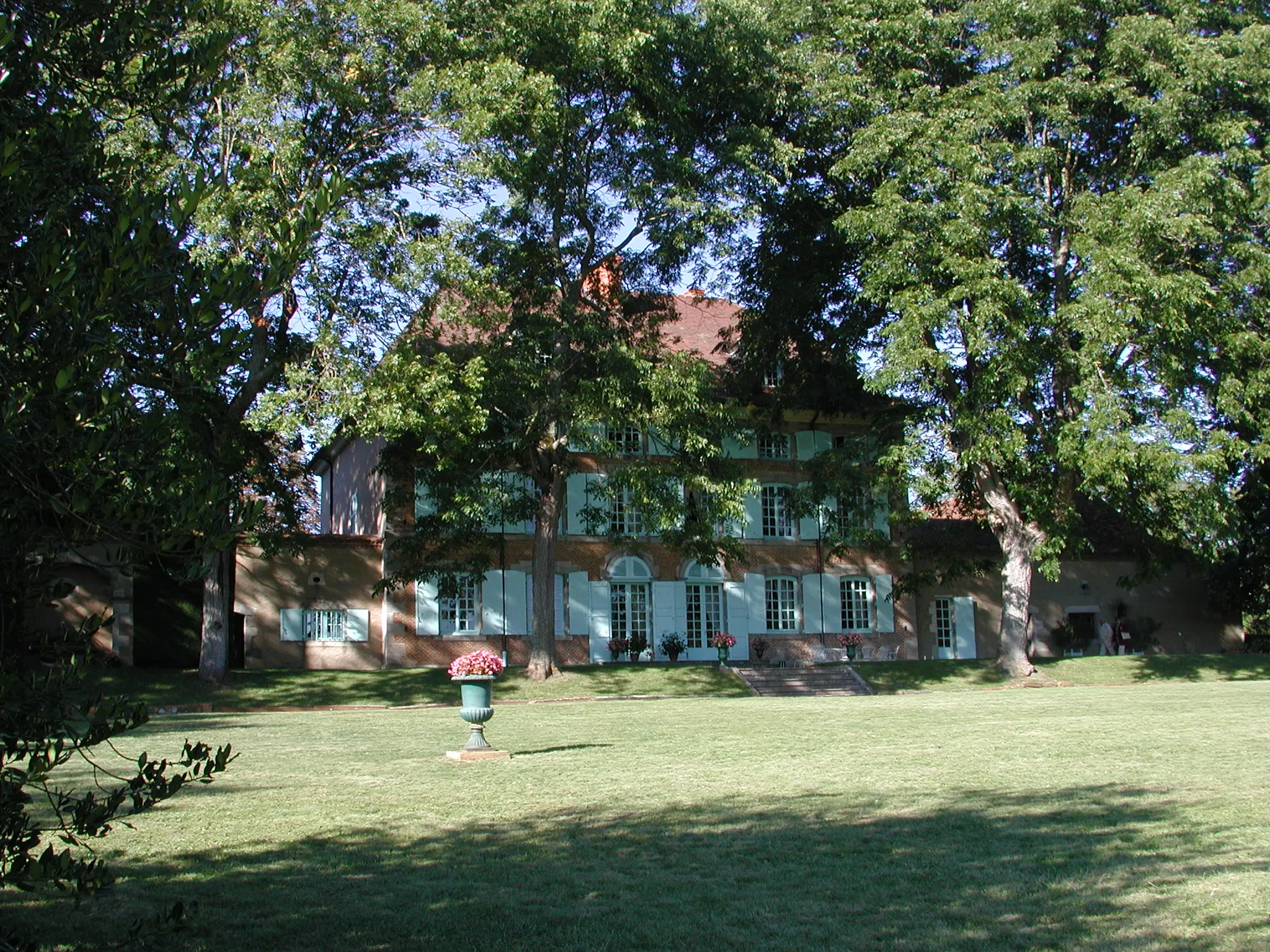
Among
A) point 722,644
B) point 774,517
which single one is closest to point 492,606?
point 722,644

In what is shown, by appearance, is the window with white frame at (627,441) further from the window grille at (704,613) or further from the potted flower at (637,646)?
the potted flower at (637,646)

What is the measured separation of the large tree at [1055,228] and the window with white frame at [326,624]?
13.7 metres

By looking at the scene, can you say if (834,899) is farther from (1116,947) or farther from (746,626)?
(746,626)

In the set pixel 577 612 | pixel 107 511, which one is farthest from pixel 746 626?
pixel 107 511

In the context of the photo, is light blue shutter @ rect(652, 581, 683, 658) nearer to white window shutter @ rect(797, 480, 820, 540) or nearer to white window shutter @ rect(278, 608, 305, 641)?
white window shutter @ rect(797, 480, 820, 540)

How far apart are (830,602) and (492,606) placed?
31.1ft

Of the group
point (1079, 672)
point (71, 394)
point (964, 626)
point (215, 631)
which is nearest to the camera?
point (71, 394)

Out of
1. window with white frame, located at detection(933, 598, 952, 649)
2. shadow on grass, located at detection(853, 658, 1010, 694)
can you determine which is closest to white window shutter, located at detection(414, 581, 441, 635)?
shadow on grass, located at detection(853, 658, 1010, 694)

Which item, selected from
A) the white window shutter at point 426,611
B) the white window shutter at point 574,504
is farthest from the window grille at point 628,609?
the white window shutter at point 426,611

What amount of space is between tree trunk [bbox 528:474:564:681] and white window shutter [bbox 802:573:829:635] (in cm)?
967

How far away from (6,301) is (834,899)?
428cm

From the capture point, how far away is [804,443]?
3344 centimetres

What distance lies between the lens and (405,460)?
24.9 m

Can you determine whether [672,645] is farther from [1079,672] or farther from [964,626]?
[1079,672]
